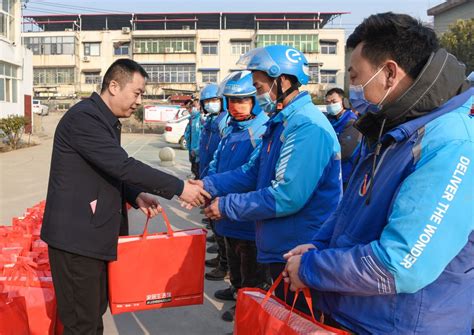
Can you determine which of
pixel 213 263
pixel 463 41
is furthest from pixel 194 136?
pixel 463 41

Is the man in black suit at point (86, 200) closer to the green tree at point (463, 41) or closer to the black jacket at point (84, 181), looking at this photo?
the black jacket at point (84, 181)

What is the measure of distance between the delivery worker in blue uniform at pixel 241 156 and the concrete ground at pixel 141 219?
27 centimetres

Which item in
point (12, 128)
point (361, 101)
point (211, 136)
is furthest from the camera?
point (12, 128)

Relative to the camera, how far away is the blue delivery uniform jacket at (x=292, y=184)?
2.54 m

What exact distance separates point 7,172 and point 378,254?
13.5 meters

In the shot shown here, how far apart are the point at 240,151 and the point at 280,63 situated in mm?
1419

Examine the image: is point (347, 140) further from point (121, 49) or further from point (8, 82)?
point (121, 49)

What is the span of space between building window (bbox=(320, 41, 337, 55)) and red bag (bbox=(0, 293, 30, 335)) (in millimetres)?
63856

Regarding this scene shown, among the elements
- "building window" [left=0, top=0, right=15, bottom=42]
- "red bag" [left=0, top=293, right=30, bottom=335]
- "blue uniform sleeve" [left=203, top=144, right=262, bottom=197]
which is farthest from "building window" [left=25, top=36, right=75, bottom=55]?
"red bag" [left=0, top=293, right=30, bottom=335]

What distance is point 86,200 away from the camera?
2.72m

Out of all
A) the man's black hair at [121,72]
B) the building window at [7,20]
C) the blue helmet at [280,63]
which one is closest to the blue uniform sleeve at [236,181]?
the blue helmet at [280,63]

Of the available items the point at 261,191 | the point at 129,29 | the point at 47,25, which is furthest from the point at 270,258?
the point at 47,25

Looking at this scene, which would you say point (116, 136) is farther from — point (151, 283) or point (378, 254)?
point (378, 254)

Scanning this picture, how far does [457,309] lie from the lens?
1.53 metres
